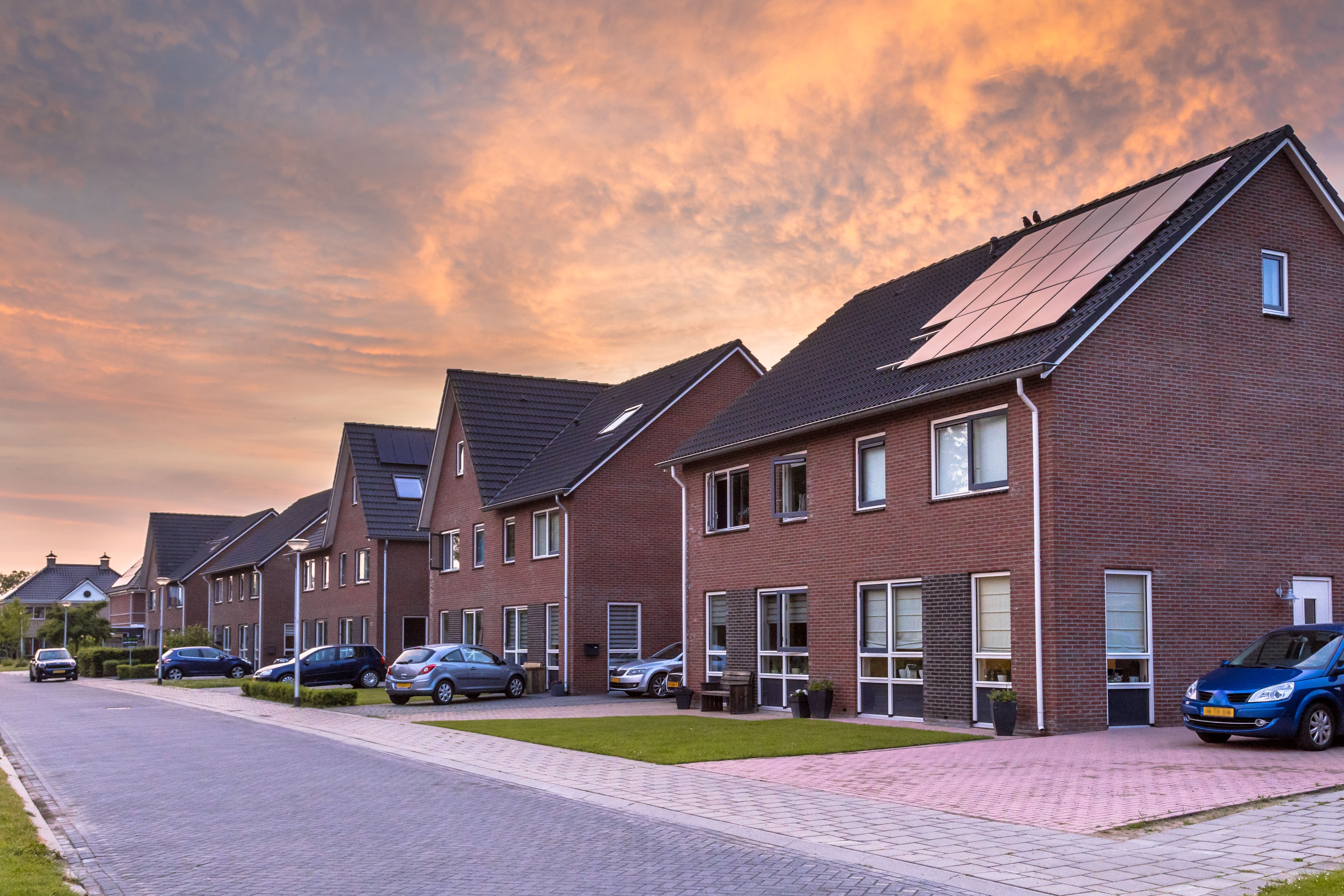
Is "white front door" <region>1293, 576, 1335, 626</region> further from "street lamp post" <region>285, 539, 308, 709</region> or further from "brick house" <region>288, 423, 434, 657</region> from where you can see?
"brick house" <region>288, 423, 434, 657</region>

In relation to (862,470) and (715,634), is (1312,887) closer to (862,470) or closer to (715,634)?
(862,470)

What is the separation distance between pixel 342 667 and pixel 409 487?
12061 mm

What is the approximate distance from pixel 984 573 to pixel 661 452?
1617cm

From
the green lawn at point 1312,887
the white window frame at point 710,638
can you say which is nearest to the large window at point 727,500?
the white window frame at point 710,638

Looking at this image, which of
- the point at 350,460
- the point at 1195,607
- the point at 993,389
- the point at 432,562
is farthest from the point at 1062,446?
the point at 350,460

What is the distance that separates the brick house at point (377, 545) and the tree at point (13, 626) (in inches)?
2062

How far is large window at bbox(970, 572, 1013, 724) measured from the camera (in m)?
19.4

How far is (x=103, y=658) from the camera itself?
203 ft

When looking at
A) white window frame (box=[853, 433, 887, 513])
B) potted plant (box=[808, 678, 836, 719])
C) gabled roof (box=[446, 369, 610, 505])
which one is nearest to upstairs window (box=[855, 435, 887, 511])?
white window frame (box=[853, 433, 887, 513])

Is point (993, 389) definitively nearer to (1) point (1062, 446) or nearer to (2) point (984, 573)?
(1) point (1062, 446)

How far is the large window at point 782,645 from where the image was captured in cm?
2497

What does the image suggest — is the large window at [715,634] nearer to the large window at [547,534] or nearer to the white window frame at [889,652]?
the white window frame at [889,652]

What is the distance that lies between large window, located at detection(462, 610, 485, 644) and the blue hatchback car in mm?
26519

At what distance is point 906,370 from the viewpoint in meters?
22.6
